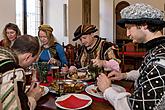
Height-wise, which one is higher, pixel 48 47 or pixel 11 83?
pixel 48 47

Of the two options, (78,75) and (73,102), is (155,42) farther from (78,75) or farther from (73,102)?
(78,75)

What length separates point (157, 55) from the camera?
1.08 metres

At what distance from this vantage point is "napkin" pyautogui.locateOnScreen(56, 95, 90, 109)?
1.33 m

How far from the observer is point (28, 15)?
4844mm

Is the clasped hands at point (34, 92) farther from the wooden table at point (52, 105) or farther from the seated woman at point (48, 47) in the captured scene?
the seated woman at point (48, 47)

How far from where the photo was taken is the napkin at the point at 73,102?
4.35 ft

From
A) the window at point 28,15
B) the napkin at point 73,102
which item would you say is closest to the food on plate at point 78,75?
the napkin at point 73,102

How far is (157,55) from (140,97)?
0.67 feet

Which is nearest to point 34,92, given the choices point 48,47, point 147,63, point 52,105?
point 52,105

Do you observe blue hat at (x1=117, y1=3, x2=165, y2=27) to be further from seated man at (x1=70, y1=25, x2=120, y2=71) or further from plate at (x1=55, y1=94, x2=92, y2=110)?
seated man at (x1=70, y1=25, x2=120, y2=71)

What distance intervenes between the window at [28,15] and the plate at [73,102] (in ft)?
11.4

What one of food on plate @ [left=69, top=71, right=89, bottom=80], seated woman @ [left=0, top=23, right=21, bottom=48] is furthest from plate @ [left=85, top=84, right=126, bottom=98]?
seated woman @ [left=0, top=23, right=21, bottom=48]

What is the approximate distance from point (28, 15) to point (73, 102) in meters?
3.77

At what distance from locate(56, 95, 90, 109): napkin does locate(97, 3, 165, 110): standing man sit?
14 centimetres
